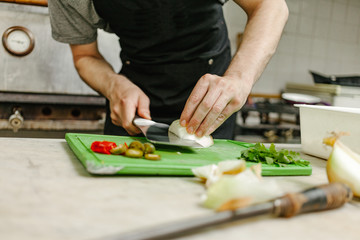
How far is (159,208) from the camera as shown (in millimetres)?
480

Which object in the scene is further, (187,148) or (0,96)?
(0,96)

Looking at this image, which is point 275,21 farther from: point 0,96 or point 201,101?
point 0,96

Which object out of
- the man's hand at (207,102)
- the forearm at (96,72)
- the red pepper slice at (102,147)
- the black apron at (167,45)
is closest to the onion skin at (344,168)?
the man's hand at (207,102)

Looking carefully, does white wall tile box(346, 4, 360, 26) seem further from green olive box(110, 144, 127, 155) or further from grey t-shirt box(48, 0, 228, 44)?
green olive box(110, 144, 127, 155)

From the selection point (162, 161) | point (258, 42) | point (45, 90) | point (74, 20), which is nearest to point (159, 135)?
point (162, 161)

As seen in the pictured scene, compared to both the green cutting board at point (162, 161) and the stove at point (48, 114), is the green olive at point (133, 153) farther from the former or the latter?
the stove at point (48, 114)

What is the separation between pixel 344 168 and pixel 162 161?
318 mm

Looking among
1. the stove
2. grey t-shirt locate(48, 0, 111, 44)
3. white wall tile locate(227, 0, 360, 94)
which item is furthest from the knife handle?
white wall tile locate(227, 0, 360, 94)

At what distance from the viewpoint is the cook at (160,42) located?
102 cm

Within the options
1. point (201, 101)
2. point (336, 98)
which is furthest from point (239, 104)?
point (336, 98)

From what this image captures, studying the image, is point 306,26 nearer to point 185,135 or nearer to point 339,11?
point 339,11

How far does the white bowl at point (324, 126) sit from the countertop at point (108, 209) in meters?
0.24

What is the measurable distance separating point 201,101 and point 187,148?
0.38 feet

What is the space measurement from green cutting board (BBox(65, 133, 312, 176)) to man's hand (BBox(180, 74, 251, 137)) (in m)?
0.06
